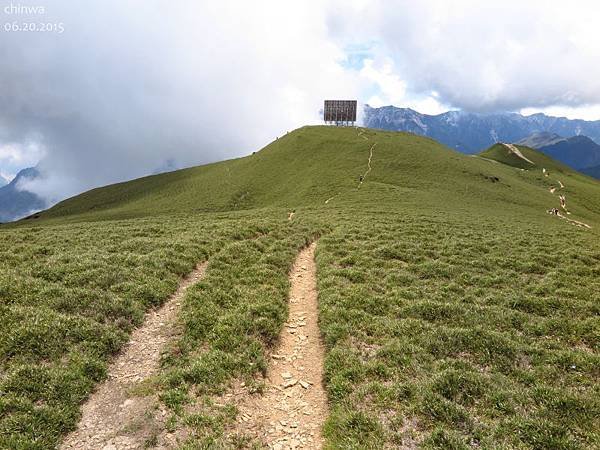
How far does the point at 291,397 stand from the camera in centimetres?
1130

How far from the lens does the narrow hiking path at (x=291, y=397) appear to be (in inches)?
382

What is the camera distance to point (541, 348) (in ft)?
42.8

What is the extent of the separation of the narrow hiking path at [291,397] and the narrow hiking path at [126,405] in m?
2.43

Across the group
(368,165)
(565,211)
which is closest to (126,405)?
(368,165)

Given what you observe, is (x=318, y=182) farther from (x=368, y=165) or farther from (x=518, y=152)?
(x=518, y=152)

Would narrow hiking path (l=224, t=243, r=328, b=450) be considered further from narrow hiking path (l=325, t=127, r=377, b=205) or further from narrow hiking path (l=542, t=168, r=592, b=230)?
narrow hiking path (l=542, t=168, r=592, b=230)

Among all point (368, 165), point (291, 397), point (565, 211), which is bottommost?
point (291, 397)

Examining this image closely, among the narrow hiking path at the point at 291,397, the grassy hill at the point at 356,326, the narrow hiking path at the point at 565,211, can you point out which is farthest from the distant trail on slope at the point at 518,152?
the narrow hiking path at the point at 291,397

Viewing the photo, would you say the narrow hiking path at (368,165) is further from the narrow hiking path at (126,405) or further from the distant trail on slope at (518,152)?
the distant trail on slope at (518,152)

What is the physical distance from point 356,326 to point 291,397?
14.5 feet

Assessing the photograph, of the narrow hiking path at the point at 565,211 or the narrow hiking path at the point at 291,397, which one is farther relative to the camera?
the narrow hiking path at the point at 565,211

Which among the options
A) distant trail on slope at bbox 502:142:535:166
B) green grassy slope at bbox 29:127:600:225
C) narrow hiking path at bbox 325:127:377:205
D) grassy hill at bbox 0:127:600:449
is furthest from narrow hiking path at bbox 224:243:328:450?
distant trail on slope at bbox 502:142:535:166

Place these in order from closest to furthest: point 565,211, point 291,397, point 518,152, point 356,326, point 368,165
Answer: point 291,397
point 356,326
point 565,211
point 368,165
point 518,152

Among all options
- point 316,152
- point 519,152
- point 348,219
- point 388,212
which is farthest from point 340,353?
point 519,152
